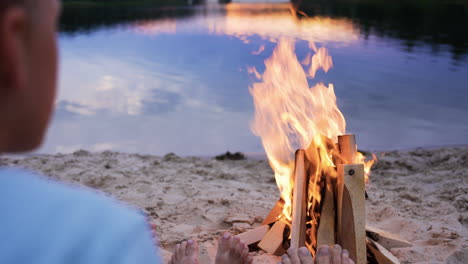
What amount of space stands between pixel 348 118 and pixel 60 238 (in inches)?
281

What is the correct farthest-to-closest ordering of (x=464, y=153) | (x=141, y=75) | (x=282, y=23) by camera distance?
(x=282, y=23)
(x=141, y=75)
(x=464, y=153)

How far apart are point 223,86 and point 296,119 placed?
22.3ft

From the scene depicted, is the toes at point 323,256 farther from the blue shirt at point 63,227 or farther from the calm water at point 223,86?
the calm water at point 223,86

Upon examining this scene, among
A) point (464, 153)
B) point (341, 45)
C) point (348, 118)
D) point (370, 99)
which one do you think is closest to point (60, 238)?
point (464, 153)

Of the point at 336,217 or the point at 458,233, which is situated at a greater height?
the point at 336,217

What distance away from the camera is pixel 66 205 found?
1.67ft

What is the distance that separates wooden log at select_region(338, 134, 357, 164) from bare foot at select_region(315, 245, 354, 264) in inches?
21.0

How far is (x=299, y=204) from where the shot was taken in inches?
103

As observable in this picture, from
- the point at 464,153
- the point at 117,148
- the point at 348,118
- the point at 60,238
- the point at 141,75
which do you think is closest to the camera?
the point at 60,238

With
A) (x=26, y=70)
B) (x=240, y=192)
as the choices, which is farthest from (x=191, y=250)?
(x=26, y=70)

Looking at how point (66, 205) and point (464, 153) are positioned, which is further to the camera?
point (464, 153)

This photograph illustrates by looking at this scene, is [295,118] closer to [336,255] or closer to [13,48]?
[336,255]

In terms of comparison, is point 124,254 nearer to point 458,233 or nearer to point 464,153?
point 458,233

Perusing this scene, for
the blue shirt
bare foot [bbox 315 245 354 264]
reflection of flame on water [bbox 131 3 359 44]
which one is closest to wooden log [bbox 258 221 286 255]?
bare foot [bbox 315 245 354 264]
